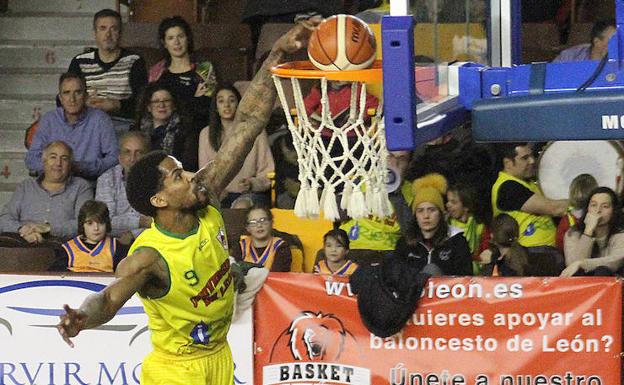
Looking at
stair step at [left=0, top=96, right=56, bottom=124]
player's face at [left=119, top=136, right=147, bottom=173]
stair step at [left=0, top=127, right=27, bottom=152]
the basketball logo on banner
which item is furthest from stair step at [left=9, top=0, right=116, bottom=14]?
the basketball logo on banner

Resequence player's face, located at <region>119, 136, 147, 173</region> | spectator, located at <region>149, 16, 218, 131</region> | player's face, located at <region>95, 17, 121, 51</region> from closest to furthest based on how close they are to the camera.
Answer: player's face, located at <region>119, 136, 147, 173</region> → spectator, located at <region>149, 16, 218, 131</region> → player's face, located at <region>95, 17, 121, 51</region>

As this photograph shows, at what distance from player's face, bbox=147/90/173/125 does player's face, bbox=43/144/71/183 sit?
80 cm

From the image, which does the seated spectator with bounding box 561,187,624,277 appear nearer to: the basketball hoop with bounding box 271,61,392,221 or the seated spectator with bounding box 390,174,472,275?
→ the seated spectator with bounding box 390,174,472,275

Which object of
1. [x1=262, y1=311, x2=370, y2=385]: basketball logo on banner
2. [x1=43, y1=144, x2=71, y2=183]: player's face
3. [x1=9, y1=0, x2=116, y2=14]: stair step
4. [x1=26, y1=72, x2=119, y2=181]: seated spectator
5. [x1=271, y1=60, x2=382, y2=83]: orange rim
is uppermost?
[x1=9, y1=0, x2=116, y2=14]: stair step

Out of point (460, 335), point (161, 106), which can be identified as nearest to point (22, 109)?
point (161, 106)

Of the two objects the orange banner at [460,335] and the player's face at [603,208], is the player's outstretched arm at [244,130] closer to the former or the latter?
the orange banner at [460,335]

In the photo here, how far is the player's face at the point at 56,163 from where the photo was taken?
8586mm

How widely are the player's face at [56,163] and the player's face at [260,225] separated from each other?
1472mm

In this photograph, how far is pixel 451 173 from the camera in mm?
8266

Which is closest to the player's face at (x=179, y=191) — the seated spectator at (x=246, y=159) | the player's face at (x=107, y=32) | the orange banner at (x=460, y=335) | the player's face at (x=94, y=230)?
the orange banner at (x=460, y=335)

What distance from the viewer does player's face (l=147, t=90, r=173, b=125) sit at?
916cm

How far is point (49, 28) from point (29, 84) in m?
0.56

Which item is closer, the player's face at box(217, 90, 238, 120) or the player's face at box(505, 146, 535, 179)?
the player's face at box(505, 146, 535, 179)

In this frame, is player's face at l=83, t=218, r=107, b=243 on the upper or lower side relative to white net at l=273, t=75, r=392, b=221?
lower
